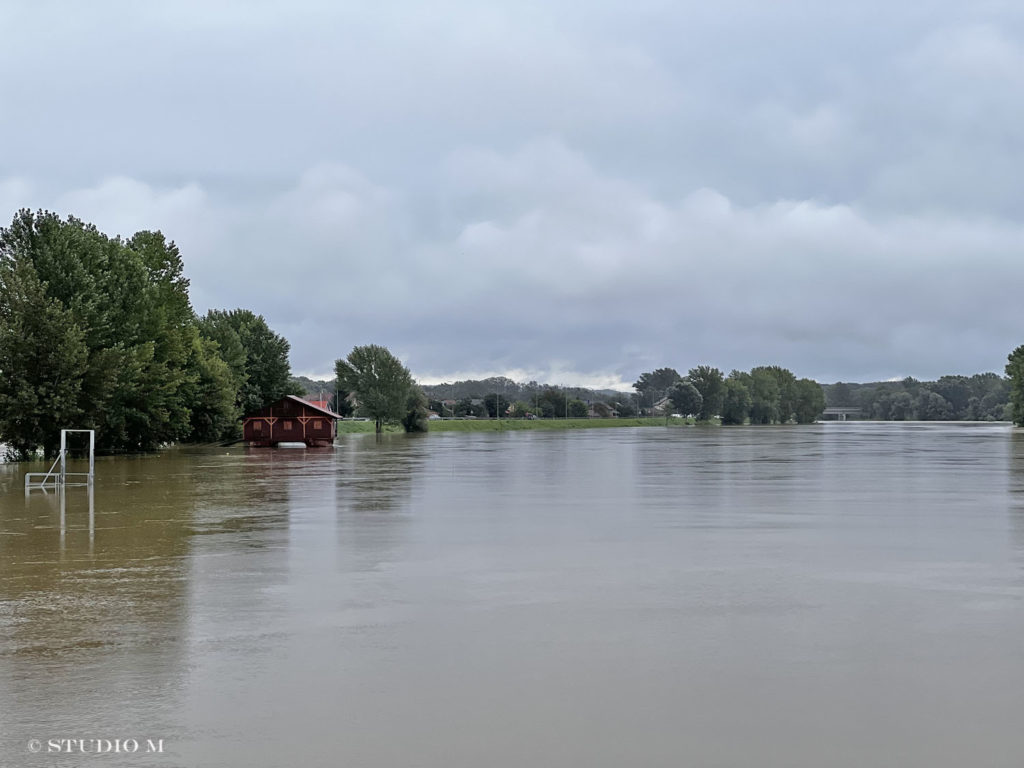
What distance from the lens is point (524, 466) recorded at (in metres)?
42.2


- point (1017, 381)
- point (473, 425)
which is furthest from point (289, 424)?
point (1017, 381)

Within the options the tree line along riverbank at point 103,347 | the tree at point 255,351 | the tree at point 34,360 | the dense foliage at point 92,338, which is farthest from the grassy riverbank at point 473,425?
the tree at point 34,360

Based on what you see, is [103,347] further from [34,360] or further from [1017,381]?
[1017,381]

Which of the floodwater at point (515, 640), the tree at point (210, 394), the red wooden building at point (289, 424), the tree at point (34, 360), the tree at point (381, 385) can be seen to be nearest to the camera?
the floodwater at point (515, 640)

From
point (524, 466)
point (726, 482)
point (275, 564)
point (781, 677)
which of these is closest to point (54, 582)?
point (275, 564)

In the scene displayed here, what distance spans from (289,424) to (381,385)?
53161mm

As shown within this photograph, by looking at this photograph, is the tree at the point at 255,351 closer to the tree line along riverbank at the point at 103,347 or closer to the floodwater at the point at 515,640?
the tree line along riverbank at the point at 103,347

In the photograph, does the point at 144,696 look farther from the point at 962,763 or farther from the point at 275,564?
the point at 275,564

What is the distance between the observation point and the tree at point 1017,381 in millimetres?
140125

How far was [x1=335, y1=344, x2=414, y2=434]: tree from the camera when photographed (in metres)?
132

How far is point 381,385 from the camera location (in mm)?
133125

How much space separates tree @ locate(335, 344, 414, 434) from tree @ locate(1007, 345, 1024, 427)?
89438mm

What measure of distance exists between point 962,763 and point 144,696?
5.57 metres

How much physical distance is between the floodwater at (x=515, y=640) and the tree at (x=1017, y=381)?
136 m
